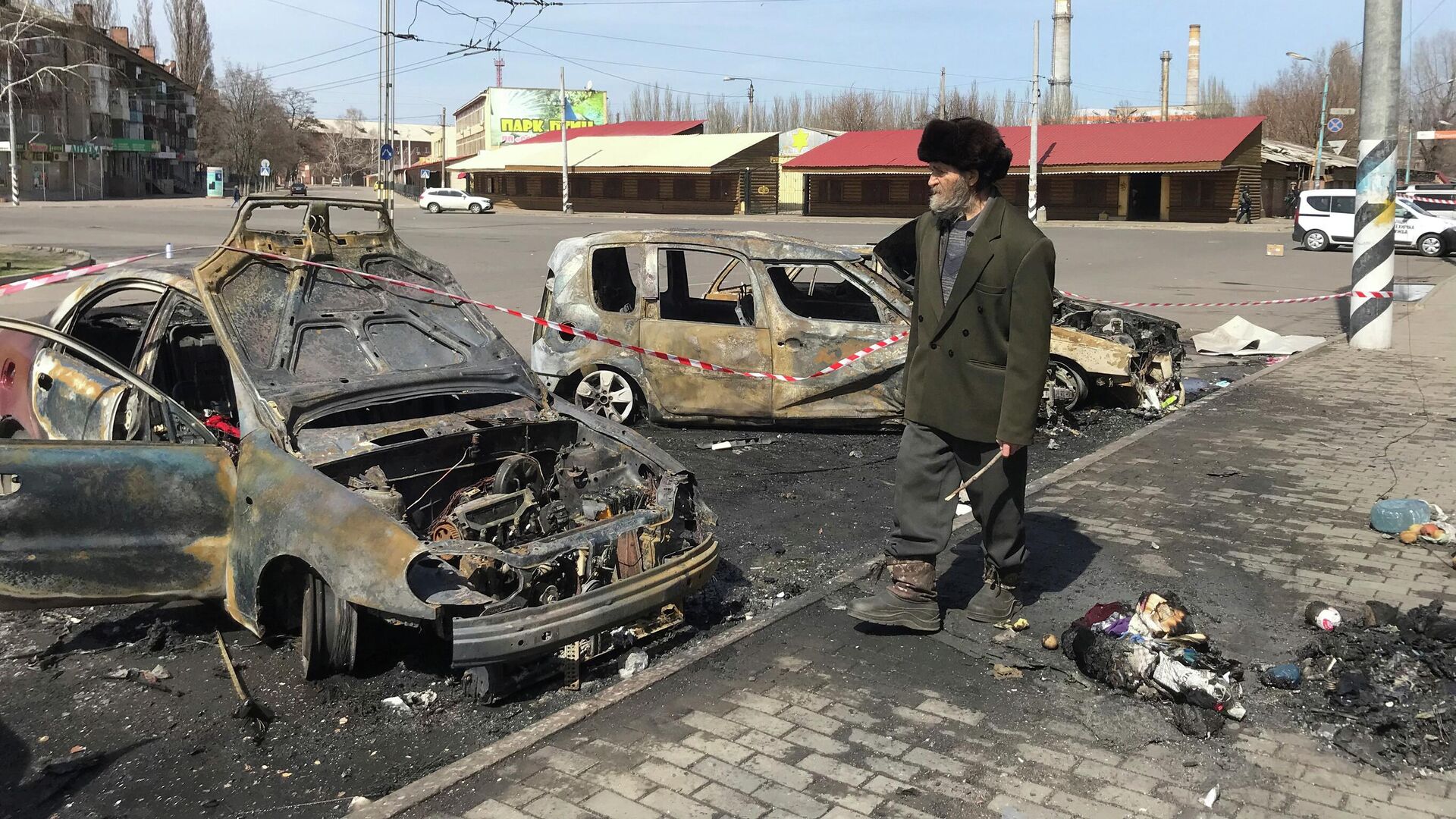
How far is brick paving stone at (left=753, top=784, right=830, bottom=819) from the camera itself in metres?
3.41

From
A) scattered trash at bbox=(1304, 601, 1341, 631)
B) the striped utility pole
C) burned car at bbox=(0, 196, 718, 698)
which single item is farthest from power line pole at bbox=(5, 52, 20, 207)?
scattered trash at bbox=(1304, 601, 1341, 631)

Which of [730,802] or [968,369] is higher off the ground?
[968,369]

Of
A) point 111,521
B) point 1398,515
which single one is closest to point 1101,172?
point 1398,515

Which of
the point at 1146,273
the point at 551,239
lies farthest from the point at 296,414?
the point at 551,239

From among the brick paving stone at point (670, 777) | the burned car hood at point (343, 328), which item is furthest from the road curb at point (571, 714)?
the burned car hood at point (343, 328)

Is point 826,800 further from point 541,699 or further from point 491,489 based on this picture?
point 491,489

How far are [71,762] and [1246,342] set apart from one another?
13.7 m

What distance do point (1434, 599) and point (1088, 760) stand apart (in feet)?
8.11

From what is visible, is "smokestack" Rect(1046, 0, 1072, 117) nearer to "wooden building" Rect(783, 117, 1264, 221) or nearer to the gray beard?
"wooden building" Rect(783, 117, 1264, 221)

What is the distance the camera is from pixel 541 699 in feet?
14.4

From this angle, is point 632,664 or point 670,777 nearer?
point 670,777

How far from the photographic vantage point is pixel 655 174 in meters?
61.8

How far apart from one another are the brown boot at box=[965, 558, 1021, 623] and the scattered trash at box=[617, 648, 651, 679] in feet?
4.85

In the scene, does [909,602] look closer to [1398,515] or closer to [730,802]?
[730,802]
